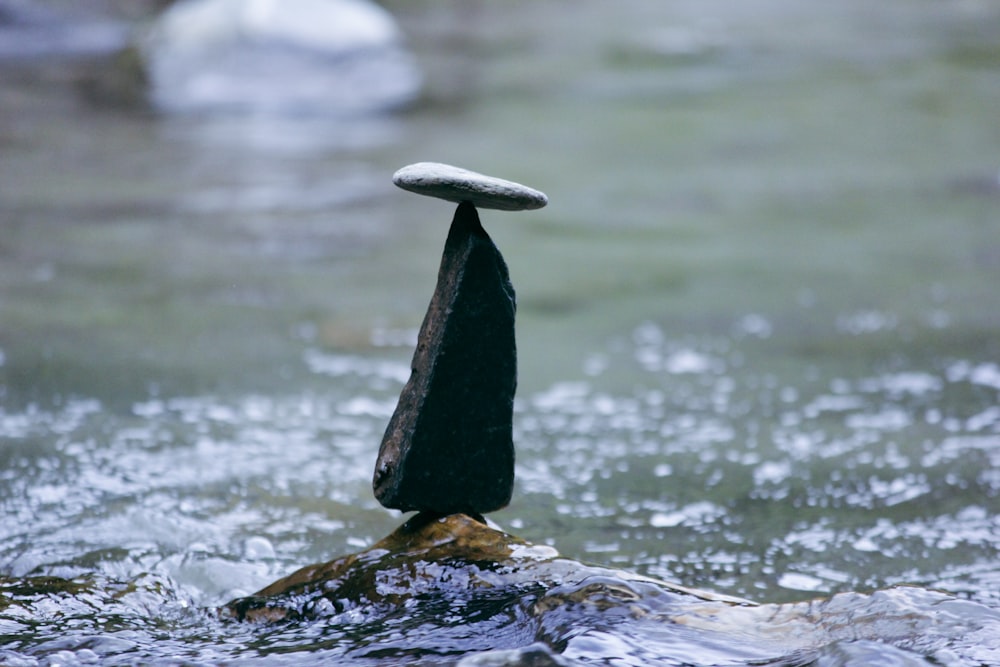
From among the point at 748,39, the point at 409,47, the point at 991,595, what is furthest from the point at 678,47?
the point at 991,595

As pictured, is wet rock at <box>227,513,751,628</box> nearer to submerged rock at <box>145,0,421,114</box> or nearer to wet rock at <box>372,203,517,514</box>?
wet rock at <box>372,203,517,514</box>

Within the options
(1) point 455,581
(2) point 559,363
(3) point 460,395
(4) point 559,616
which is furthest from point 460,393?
(2) point 559,363

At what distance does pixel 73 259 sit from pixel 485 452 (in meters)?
3.81

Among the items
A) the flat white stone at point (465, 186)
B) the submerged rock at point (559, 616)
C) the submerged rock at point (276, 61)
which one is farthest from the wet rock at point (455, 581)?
the submerged rock at point (276, 61)

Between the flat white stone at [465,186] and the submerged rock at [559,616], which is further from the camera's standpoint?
the flat white stone at [465,186]

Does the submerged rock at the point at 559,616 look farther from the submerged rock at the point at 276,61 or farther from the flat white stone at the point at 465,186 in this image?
the submerged rock at the point at 276,61

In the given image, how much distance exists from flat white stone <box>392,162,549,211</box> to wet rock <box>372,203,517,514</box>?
0.12 m

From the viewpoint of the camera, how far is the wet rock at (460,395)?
7.80 ft

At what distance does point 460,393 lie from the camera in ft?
7.94

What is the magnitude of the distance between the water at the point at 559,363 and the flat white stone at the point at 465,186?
777 millimetres

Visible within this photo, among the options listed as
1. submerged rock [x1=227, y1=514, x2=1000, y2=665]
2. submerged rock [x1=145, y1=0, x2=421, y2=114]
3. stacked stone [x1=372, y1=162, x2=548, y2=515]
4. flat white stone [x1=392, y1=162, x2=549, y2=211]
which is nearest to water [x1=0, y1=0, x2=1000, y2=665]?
submerged rock [x1=227, y1=514, x2=1000, y2=665]

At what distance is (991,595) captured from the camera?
2.65 m

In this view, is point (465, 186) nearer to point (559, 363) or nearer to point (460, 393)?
point (460, 393)

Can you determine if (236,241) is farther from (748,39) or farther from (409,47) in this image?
(748,39)
